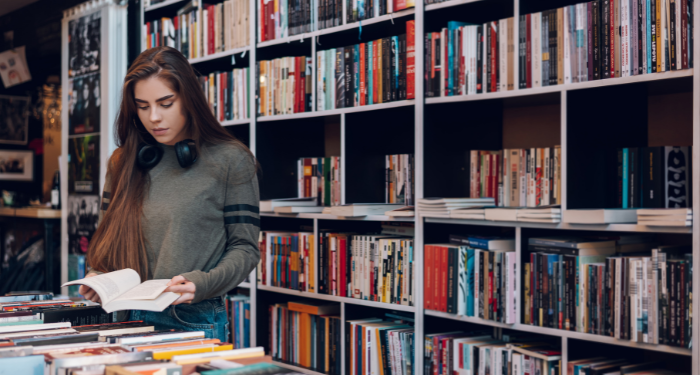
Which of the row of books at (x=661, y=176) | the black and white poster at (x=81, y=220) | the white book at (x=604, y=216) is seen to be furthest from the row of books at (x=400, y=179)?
the black and white poster at (x=81, y=220)

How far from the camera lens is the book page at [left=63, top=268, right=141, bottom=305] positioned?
143cm

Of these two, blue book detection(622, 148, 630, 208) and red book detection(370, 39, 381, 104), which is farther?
red book detection(370, 39, 381, 104)

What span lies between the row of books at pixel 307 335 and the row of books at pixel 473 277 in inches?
23.4

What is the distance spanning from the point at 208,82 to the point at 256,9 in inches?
19.0

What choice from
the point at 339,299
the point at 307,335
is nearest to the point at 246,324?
the point at 307,335

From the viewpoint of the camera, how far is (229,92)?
3244 millimetres

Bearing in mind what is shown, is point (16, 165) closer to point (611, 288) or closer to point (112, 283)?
point (112, 283)

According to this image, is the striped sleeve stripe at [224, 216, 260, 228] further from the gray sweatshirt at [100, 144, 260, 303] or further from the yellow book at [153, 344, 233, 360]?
the yellow book at [153, 344, 233, 360]

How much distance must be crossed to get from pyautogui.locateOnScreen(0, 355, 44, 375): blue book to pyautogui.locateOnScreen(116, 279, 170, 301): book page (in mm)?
299

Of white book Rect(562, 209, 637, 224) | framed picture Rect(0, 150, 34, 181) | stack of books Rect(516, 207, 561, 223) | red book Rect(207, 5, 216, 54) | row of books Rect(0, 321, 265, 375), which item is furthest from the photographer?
framed picture Rect(0, 150, 34, 181)

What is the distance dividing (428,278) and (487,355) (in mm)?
348

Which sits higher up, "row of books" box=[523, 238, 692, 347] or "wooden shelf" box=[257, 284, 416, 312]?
"row of books" box=[523, 238, 692, 347]

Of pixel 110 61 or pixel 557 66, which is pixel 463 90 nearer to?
pixel 557 66

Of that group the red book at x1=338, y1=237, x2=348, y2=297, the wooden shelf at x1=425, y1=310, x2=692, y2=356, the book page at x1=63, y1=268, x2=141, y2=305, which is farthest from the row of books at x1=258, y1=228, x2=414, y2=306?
the book page at x1=63, y1=268, x2=141, y2=305
